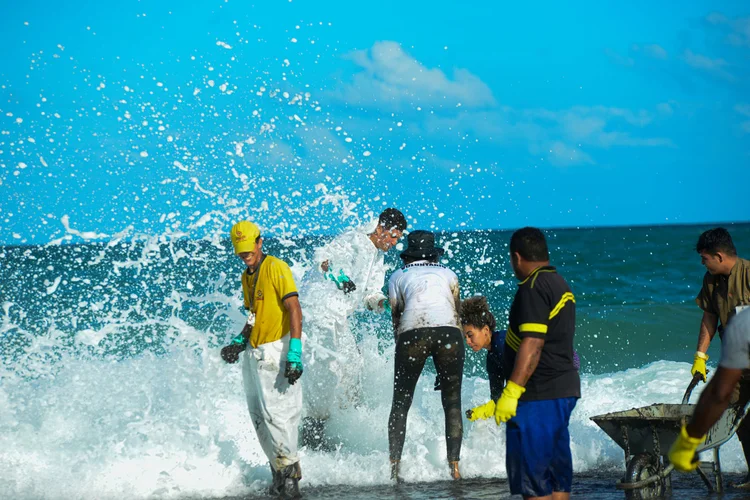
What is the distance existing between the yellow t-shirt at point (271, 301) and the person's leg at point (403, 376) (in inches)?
41.1

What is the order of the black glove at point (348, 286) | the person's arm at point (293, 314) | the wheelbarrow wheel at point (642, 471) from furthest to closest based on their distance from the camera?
1. the black glove at point (348, 286)
2. the person's arm at point (293, 314)
3. the wheelbarrow wheel at point (642, 471)

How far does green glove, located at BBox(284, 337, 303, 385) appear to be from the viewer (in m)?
5.55

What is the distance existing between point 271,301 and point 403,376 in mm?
1338

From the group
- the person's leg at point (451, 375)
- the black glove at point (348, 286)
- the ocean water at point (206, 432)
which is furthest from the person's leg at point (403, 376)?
the black glove at point (348, 286)

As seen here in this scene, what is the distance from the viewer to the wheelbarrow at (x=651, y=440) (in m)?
5.27

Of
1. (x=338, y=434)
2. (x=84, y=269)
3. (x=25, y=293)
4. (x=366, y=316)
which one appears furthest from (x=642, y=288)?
(x=84, y=269)

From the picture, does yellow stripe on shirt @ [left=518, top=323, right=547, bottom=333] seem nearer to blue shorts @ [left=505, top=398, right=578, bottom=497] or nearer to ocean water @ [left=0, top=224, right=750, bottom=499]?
blue shorts @ [left=505, top=398, right=578, bottom=497]

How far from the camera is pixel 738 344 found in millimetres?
2838

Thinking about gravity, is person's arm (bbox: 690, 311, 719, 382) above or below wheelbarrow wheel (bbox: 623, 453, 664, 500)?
above

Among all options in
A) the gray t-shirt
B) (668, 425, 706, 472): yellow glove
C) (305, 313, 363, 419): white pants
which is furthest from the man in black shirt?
(305, 313, 363, 419): white pants

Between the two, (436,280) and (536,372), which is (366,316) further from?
(536,372)

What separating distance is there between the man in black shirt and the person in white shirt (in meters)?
2.14

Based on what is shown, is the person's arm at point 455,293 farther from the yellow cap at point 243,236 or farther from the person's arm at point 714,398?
the person's arm at point 714,398

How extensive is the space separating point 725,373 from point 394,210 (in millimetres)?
4320
